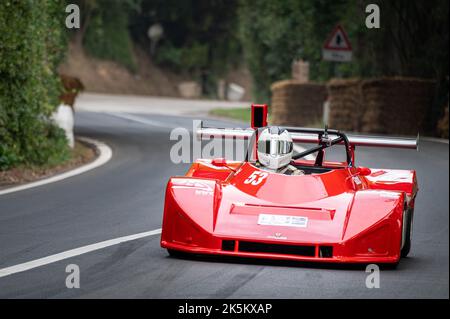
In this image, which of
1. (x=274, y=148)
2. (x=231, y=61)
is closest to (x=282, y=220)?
(x=274, y=148)

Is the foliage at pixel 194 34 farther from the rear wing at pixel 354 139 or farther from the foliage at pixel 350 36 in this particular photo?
the rear wing at pixel 354 139

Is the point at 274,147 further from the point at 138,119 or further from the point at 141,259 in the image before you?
the point at 138,119

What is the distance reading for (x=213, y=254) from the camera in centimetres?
954

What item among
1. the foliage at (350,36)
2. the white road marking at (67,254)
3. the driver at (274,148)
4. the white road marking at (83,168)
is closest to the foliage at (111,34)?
the foliage at (350,36)

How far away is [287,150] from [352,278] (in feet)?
6.63

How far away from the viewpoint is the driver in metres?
10.6

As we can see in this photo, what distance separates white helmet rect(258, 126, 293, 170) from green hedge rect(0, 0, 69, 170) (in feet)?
22.5

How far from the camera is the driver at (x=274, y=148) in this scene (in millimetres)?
10617

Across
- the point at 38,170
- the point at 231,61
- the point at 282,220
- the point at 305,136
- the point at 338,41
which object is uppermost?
the point at 338,41

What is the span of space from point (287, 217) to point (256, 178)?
810 millimetres

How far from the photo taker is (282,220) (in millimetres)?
9602
